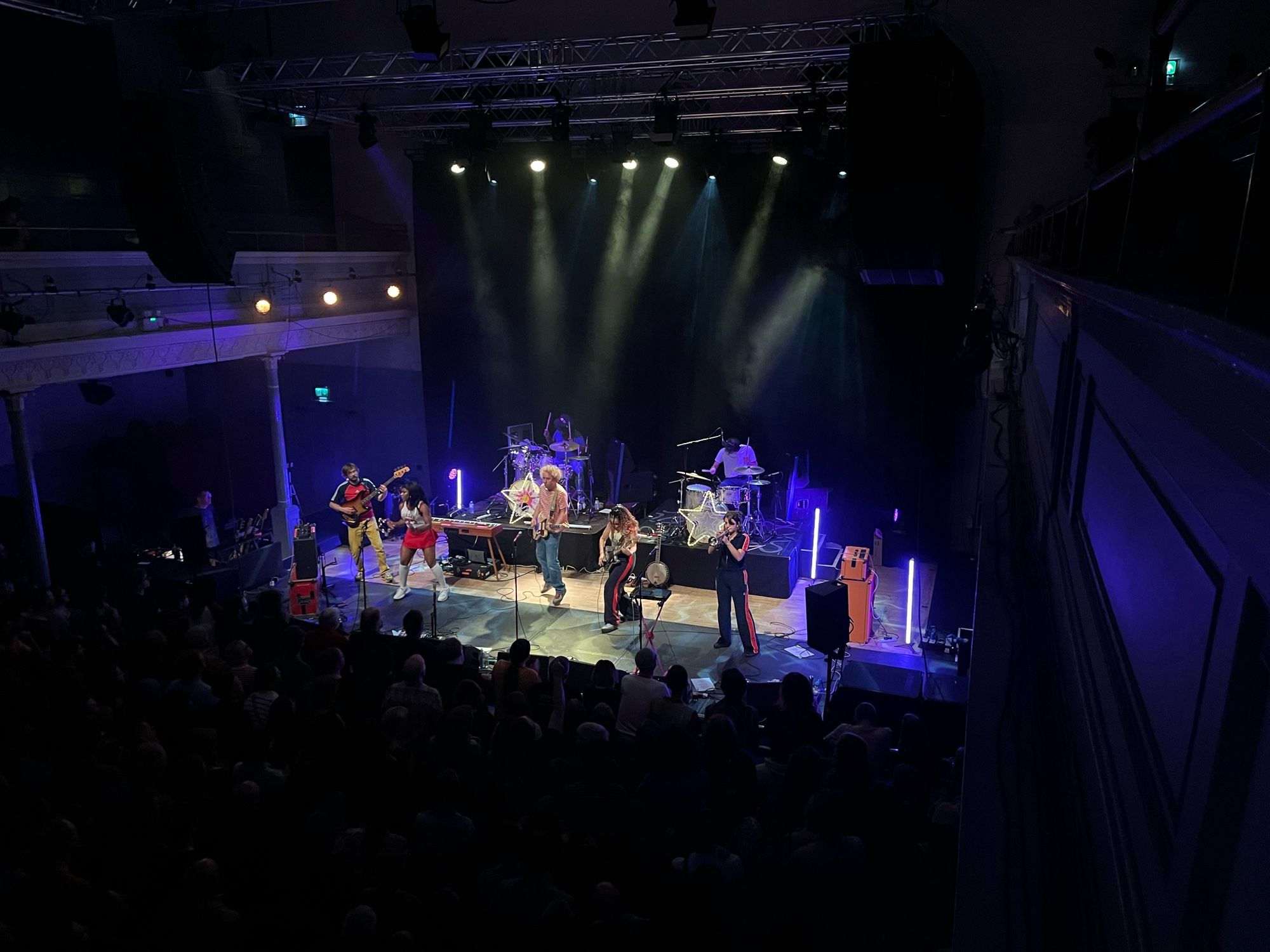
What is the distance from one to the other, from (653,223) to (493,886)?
11220 millimetres

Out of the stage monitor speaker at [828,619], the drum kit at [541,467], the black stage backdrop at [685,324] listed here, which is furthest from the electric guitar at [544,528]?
the black stage backdrop at [685,324]

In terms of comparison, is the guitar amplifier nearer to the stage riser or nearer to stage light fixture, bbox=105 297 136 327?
the stage riser

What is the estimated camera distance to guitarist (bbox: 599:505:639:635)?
9344 millimetres

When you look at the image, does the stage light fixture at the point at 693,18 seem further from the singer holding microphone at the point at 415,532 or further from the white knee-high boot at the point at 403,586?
the white knee-high boot at the point at 403,586

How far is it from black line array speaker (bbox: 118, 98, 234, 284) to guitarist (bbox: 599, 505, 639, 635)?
447 centimetres

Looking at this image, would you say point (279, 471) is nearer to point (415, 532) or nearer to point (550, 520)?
point (415, 532)

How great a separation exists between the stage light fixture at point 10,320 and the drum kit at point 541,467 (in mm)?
5662

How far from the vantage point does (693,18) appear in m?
7.46

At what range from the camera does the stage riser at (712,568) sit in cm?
1077

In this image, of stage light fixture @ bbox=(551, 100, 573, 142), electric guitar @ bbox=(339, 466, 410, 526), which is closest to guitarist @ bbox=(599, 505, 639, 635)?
electric guitar @ bbox=(339, 466, 410, 526)

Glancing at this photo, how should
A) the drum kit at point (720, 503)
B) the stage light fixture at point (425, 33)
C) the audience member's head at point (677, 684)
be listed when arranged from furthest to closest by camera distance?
the drum kit at point (720, 503) → the stage light fixture at point (425, 33) → the audience member's head at point (677, 684)

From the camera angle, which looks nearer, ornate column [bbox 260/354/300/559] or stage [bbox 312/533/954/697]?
stage [bbox 312/533/954/697]

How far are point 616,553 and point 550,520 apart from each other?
45.7 inches

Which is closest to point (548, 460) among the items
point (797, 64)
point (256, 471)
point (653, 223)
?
point (653, 223)
